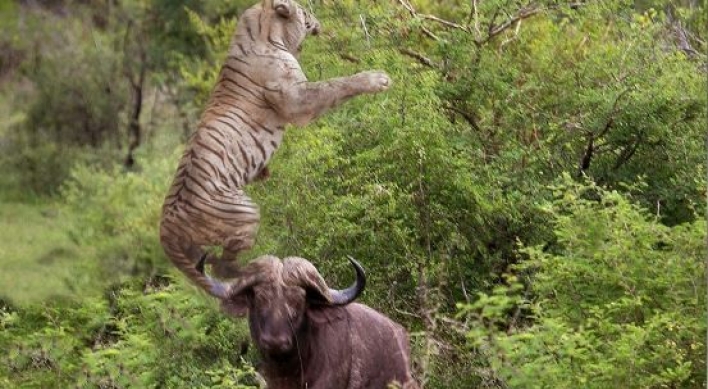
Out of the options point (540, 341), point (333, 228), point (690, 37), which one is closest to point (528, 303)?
point (540, 341)

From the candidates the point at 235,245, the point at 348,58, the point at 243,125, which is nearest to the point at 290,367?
the point at 235,245

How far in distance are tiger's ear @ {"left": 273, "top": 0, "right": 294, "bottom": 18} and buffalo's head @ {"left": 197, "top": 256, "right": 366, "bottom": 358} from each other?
1.98 metres

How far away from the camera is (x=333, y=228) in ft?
35.4

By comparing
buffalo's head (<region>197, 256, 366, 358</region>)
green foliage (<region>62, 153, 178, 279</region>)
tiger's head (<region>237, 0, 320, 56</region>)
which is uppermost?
tiger's head (<region>237, 0, 320, 56</region>)

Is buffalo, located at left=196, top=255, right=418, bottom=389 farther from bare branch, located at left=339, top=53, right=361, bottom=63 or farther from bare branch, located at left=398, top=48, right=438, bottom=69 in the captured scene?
bare branch, located at left=398, top=48, right=438, bottom=69

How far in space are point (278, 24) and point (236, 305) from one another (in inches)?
84.7

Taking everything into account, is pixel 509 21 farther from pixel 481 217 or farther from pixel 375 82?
pixel 375 82

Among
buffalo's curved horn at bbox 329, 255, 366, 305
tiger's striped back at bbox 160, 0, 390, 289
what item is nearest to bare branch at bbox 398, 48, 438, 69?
tiger's striped back at bbox 160, 0, 390, 289

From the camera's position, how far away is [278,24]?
940cm

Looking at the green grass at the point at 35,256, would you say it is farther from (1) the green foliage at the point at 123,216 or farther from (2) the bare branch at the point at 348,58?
(2) the bare branch at the point at 348,58

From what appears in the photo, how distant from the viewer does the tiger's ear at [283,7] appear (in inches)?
366

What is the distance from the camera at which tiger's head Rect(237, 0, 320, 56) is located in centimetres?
936

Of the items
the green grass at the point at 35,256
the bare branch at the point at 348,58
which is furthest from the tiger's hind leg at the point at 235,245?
the green grass at the point at 35,256

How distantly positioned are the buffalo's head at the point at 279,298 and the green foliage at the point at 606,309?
0.77 meters
